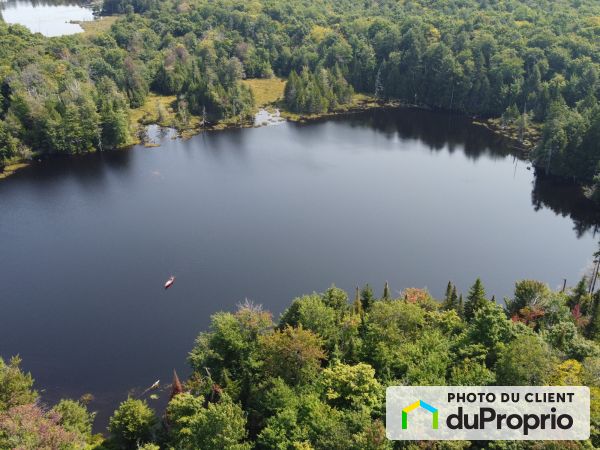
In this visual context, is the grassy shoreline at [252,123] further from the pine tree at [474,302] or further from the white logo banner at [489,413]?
the white logo banner at [489,413]

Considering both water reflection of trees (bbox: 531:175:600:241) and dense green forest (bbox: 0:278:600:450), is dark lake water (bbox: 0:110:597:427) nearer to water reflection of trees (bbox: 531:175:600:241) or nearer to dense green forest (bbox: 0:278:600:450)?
water reflection of trees (bbox: 531:175:600:241)

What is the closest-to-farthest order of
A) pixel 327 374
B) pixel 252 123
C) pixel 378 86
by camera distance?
pixel 327 374, pixel 252 123, pixel 378 86

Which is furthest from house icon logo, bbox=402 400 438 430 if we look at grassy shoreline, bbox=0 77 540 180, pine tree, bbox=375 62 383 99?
pine tree, bbox=375 62 383 99

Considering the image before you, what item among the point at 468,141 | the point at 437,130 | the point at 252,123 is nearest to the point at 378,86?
the point at 437,130

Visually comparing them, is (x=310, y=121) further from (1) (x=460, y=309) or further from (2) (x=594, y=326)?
(2) (x=594, y=326)

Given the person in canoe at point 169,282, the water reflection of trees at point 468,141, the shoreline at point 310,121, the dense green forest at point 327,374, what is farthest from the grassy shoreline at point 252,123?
the dense green forest at point 327,374

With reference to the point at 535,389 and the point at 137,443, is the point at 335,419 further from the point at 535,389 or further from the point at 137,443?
the point at 137,443
